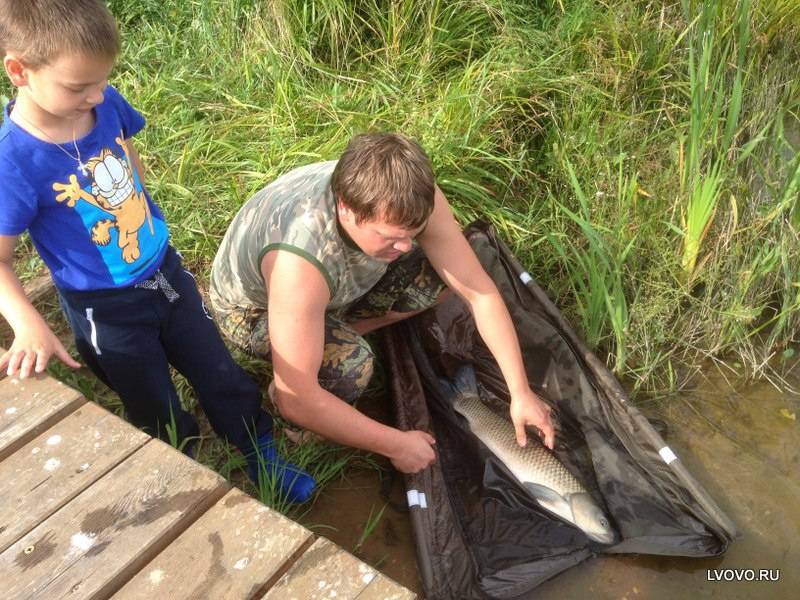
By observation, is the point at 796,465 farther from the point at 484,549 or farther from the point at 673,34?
the point at 673,34

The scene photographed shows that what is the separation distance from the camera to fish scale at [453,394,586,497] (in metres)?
2.34

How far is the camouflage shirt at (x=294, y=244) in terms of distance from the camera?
2023mm

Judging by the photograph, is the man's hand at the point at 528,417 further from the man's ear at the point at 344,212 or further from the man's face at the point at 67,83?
the man's face at the point at 67,83

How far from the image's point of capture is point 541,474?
7.74ft

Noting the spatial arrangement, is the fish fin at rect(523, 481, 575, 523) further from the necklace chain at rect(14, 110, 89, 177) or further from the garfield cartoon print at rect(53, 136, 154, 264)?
the necklace chain at rect(14, 110, 89, 177)

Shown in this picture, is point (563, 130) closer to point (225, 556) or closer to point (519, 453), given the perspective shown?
point (519, 453)

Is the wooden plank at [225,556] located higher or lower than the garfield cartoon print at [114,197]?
lower

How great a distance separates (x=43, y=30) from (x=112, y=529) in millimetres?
1054

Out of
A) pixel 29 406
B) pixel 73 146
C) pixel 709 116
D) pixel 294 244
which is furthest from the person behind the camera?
pixel 709 116

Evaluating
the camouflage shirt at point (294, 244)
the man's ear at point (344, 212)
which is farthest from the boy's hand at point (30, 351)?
the man's ear at point (344, 212)

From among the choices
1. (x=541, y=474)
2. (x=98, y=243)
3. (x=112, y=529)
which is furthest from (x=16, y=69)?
(x=541, y=474)

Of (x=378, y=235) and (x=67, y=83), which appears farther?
(x=378, y=235)

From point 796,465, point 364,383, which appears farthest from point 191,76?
point 796,465

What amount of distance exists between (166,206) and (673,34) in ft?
8.21
